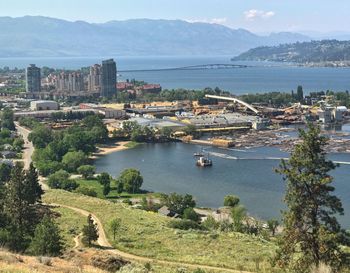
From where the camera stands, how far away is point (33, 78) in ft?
154

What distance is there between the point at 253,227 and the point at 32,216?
4.46 meters

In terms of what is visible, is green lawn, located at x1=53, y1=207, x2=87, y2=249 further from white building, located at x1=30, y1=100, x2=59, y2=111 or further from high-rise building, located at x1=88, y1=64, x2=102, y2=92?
high-rise building, located at x1=88, y1=64, x2=102, y2=92

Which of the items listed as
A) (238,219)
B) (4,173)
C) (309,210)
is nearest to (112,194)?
(4,173)

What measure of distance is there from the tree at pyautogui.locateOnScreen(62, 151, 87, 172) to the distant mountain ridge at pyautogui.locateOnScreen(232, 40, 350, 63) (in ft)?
296

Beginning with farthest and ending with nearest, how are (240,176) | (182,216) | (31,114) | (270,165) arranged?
(31,114)
(270,165)
(240,176)
(182,216)

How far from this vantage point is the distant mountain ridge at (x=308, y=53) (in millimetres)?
113188

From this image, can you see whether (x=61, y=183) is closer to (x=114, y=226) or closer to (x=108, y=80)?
(x=114, y=226)

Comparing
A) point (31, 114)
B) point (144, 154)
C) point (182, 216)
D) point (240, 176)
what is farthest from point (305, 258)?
point (31, 114)

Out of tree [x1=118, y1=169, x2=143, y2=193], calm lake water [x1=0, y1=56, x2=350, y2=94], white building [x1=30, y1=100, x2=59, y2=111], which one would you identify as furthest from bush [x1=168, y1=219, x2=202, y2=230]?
calm lake water [x1=0, y1=56, x2=350, y2=94]

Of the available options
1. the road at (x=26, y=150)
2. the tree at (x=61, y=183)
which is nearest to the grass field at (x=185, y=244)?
the tree at (x=61, y=183)

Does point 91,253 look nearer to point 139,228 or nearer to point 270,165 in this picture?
point 139,228

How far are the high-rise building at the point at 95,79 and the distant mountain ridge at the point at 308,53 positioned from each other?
65.3m

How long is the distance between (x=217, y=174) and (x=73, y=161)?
4768 millimetres

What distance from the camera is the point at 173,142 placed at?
26.2 m
